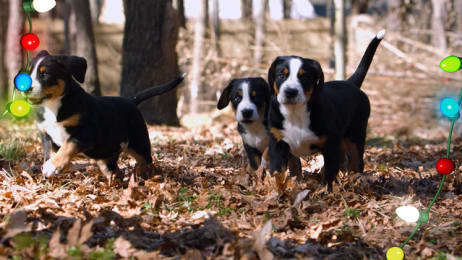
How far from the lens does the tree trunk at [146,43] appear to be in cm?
854

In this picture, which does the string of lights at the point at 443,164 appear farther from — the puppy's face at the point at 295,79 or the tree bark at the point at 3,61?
the tree bark at the point at 3,61

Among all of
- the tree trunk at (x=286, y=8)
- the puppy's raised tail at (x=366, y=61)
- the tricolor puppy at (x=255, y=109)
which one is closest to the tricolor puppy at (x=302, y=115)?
the tricolor puppy at (x=255, y=109)

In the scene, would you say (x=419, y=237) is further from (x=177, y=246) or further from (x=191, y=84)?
(x=191, y=84)

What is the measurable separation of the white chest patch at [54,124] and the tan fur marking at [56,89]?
0.21 ft

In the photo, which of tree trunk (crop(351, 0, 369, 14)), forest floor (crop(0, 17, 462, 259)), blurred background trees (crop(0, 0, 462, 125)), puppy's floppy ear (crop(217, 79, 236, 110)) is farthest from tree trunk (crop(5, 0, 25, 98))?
tree trunk (crop(351, 0, 369, 14))

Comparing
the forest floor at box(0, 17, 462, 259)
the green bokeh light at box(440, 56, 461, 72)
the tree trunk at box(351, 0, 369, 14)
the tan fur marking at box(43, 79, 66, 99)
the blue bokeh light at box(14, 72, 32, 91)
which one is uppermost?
the tree trunk at box(351, 0, 369, 14)

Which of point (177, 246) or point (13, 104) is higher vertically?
point (13, 104)

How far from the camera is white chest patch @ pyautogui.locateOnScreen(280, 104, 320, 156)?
434 centimetres

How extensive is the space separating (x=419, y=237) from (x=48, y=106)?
9.27 ft

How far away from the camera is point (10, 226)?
9.55 feet

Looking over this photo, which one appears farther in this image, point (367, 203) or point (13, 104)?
point (367, 203)

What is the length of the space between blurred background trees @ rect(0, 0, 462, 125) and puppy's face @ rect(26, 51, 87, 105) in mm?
4476

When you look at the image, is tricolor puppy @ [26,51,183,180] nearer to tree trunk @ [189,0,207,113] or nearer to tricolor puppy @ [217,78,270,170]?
tricolor puppy @ [217,78,270,170]

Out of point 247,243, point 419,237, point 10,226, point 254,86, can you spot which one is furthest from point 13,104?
point 419,237
